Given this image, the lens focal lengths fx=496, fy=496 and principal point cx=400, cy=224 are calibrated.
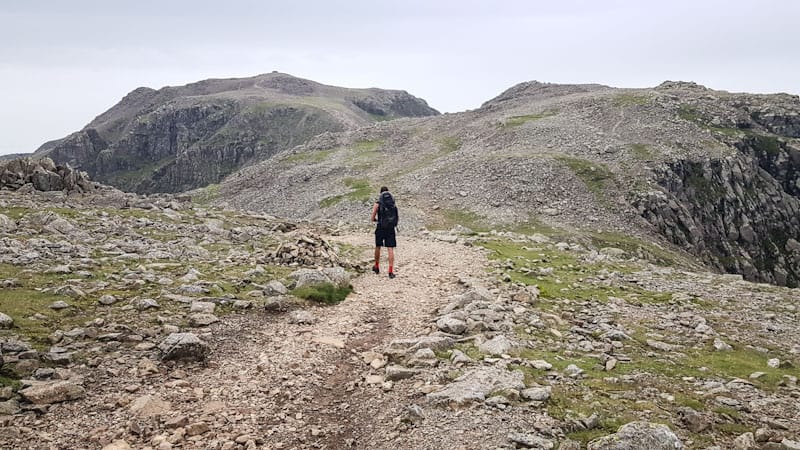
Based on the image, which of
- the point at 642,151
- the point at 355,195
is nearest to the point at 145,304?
the point at 355,195

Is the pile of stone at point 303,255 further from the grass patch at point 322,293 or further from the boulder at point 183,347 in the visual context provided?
the boulder at point 183,347

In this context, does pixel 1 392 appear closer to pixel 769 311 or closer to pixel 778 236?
pixel 769 311

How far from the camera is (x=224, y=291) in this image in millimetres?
16422

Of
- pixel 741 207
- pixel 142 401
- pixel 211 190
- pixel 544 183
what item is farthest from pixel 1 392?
pixel 211 190

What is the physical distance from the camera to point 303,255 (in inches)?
851

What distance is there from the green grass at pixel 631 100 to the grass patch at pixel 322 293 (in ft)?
202

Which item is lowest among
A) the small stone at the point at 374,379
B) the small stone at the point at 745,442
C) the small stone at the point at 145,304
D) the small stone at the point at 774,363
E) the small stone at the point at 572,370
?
the small stone at the point at 774,363

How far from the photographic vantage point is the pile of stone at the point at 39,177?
31.9 m

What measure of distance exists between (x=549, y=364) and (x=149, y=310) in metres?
10.8

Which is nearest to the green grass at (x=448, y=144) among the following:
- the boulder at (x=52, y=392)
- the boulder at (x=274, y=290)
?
the boulder at (x=274, y=290)

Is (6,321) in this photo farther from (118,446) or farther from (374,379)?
(374,379)

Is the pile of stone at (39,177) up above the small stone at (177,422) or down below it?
above

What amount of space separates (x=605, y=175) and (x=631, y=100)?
75.1 feet

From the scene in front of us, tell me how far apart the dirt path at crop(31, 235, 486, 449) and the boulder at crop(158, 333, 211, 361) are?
296 millimetres
